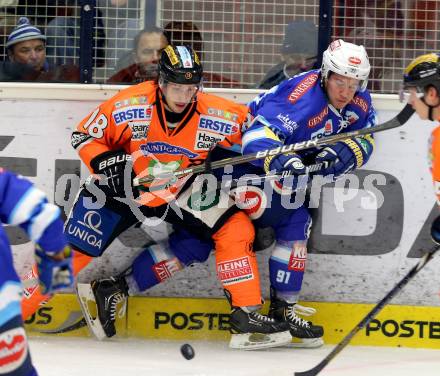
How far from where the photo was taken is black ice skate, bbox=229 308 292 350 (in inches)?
194

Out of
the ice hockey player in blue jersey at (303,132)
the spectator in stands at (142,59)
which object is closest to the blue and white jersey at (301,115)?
the ice hockey player in blue jersey at (303,132)

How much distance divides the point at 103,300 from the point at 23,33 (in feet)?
3.87

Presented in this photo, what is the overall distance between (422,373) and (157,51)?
1742 millimetres

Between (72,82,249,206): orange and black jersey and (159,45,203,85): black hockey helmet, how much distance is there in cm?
15

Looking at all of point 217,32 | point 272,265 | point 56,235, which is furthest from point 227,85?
point 56,235

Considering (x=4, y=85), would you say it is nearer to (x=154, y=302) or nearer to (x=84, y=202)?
(x=84, y=202)

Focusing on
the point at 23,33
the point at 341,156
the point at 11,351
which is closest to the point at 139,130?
the point at 23,33

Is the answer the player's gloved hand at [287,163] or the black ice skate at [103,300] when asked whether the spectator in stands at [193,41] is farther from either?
the black ice skate at [103,300]

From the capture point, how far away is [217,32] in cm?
519

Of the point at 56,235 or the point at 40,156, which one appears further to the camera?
the point at 40,156

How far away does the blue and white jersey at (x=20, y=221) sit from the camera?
316cm

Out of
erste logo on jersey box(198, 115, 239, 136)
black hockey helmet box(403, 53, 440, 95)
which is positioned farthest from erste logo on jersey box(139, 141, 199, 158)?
black hockey helmet box(403, 53, 440, 95)

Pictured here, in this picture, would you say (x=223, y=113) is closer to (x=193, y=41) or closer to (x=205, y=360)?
(x=193, y=41)

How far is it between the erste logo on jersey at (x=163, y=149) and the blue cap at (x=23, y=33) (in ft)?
2.22
